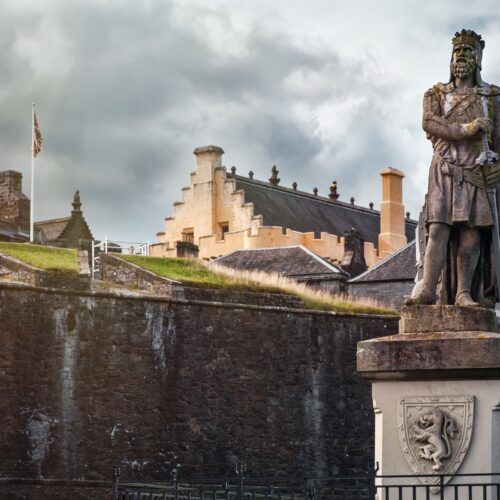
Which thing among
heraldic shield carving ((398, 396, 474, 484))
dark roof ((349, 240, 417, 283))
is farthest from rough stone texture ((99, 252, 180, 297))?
heraldic shield carving ((398, 396, 474, 484))

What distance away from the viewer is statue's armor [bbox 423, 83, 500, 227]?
9328 mm

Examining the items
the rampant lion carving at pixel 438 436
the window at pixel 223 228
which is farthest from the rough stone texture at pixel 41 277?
the window at pixel 223 228

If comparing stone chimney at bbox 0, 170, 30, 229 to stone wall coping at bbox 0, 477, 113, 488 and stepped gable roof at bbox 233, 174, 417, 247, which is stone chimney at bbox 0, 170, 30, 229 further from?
stone wall coping at bbox 0, 477, 113, 488

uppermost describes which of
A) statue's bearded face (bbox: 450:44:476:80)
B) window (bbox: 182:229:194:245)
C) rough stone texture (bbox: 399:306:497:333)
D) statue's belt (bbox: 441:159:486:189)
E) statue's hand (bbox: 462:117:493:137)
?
window (bbox: 182:229:194:245)

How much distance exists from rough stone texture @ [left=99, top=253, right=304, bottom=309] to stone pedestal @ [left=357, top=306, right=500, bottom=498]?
2294 cm

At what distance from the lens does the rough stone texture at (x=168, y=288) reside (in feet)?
106

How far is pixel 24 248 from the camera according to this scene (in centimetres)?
3391

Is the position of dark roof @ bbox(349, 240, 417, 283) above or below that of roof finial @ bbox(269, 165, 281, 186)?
below

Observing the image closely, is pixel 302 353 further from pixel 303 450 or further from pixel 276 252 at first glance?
pixel 276 252

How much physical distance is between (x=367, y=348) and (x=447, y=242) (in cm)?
96

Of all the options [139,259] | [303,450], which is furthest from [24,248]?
[303,450]

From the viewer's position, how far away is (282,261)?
44344 millimetres

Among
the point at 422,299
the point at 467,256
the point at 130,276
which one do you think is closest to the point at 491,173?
the point at 467,256

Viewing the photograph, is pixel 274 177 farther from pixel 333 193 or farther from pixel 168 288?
pixel 168 288
